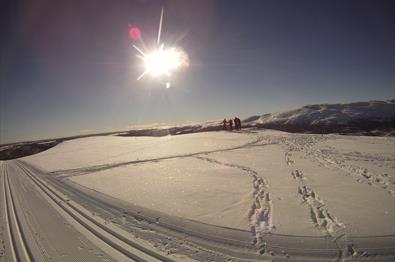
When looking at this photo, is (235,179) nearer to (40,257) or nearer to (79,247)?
(79,247)

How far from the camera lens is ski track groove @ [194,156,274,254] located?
493cm

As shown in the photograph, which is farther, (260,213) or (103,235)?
(260,213)

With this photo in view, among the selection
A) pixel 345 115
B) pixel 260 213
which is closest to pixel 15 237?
pixel 260 213

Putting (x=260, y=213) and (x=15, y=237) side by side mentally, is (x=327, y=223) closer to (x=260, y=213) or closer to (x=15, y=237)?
(x=260, y=213)

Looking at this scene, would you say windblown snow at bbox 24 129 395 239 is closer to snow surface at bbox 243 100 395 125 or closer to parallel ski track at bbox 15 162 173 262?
parallel ski track at bbox 15 162 173 262

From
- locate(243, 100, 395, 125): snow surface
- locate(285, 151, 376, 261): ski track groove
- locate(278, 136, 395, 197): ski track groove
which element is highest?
locate(243, 100, 395, 125): snow surface

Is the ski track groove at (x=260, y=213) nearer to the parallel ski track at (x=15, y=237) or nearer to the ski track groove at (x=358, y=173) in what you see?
the ski track groove at (x=358, y=173)

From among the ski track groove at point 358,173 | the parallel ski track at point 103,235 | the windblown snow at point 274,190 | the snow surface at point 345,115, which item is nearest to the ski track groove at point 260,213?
the windblown snow at point 274,190

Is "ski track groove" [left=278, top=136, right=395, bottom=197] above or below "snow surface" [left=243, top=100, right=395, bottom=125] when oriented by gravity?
below

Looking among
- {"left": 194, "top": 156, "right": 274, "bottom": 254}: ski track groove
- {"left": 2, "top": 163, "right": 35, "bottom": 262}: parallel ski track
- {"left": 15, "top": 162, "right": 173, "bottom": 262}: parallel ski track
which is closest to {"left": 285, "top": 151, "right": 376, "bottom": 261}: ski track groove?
{"left": 194, "top": 156, "right": 274, "bottom": 254}: ski track groove

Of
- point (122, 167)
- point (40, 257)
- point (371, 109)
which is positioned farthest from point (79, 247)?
point (371, 109)

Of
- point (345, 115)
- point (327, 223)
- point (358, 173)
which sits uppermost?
point (345, 115)

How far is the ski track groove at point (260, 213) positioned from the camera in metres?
4.93

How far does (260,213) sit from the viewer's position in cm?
614
